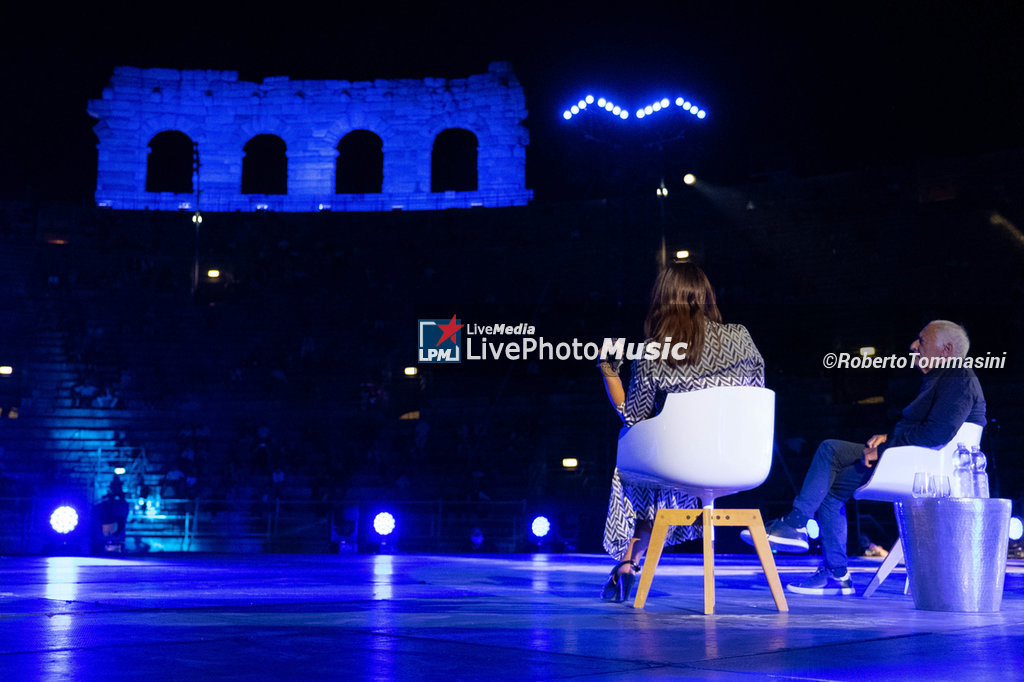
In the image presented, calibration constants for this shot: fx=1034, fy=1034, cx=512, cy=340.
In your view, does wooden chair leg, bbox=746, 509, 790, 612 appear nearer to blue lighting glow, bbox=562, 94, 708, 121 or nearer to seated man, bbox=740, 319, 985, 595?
seated man, bbox=740, 319, 985, 595

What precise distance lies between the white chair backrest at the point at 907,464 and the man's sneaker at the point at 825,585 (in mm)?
385

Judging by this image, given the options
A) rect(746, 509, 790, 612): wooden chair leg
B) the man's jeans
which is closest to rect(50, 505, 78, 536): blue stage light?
the man's jeans

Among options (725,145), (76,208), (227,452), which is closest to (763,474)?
(227,452)

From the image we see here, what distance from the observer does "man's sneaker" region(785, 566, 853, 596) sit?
4004 mm

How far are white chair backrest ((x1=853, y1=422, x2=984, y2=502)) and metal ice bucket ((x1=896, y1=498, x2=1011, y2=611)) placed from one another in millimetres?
407

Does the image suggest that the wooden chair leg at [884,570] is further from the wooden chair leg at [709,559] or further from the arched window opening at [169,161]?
the arched window opening at [169,161]

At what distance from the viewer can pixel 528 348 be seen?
56.7 feet

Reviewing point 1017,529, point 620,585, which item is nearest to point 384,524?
point 1017,529

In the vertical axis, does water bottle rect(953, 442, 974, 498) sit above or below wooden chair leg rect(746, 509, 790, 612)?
above

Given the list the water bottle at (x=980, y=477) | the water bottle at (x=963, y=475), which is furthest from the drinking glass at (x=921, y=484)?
the water bottle at (x=980, y=477)

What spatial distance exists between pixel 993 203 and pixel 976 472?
1577 centimetres

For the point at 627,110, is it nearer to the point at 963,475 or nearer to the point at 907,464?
the point at 907,464

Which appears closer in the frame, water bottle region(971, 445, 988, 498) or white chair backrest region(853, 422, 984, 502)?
water bottle region(971, 445, 988, 498)

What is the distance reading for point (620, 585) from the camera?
3.48 metres
